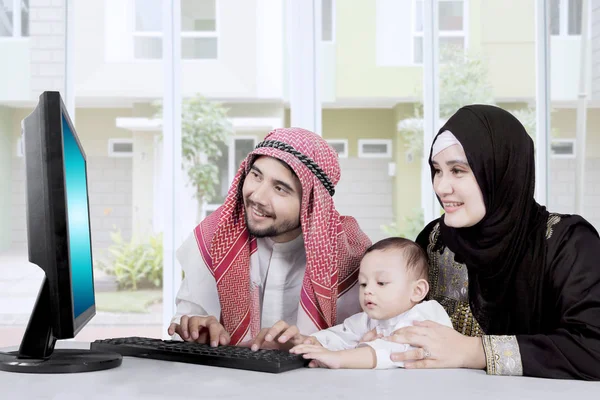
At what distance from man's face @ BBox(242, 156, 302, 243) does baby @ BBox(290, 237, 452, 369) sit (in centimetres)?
25

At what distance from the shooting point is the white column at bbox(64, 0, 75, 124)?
4156 millimetres

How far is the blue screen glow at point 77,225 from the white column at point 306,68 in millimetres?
2765

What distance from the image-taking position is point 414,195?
453 centimetres

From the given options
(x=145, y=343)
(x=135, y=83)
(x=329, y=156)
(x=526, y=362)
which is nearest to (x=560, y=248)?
(x=526, y=362)

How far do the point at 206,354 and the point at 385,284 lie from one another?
0.52 m

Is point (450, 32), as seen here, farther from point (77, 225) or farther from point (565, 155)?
point (77, 225)

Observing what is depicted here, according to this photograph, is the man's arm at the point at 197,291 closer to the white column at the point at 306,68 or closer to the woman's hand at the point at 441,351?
the woman's hand at the point at 441,351

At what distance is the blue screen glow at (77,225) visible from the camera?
49.0 inches

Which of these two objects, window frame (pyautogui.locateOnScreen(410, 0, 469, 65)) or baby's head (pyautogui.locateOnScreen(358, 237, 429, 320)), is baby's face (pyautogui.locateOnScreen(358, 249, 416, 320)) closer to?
baby's head (pyautogui.locateOnScreen(358, 237, 429, 320))

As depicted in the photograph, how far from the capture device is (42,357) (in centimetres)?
131

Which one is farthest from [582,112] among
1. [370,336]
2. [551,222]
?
[370,336]

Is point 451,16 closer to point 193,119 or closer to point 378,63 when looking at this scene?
point 378,63

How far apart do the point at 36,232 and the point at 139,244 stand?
3477 millimetres

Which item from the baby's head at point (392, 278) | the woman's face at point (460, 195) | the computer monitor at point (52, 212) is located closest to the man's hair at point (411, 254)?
the baby's head at point (392, 278)
